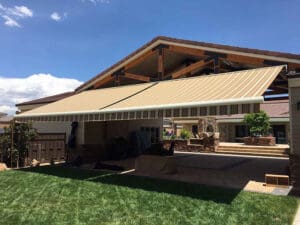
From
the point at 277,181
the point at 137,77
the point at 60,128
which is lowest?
the point at 277,181

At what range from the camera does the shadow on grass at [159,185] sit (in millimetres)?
11227

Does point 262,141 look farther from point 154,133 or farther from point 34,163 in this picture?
point 34,163

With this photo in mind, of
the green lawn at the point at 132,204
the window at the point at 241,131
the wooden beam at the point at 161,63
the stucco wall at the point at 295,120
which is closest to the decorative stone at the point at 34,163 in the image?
the green lawn at the point at 132,204

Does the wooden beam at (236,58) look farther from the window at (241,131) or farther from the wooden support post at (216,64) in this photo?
the window at (241,131)

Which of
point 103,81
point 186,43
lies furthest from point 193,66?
point 103,81

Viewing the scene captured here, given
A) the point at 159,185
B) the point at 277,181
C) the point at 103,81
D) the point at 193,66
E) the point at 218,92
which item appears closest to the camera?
the point at 218,92

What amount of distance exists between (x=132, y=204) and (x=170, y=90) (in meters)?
7.32

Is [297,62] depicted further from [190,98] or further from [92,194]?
[92,194]

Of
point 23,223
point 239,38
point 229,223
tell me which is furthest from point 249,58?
point 23,223

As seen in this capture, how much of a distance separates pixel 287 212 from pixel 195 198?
3.14 m

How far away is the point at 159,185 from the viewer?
13.2m

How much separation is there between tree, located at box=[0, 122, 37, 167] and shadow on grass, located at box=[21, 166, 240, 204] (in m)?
4.28

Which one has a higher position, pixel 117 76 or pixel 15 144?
pixel 117 76

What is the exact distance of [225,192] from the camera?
38.8ft
